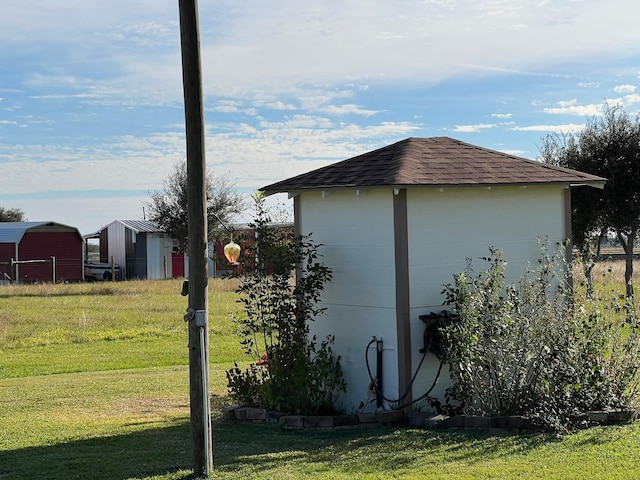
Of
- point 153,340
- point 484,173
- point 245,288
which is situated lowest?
point 153,340

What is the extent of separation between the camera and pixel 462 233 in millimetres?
9781

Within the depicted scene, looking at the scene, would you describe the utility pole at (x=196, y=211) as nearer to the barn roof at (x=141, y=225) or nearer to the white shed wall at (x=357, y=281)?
the white shed wall at (x=357, y=281)

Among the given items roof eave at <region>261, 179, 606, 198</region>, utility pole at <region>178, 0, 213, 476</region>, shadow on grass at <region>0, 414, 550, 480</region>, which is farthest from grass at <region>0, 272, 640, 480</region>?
roof eave at <region>261, 179, 606, 198</region>

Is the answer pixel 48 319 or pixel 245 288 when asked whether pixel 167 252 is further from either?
pixel 245 288

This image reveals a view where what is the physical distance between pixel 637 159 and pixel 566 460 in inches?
571

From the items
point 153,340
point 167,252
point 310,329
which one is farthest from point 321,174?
point 167,252

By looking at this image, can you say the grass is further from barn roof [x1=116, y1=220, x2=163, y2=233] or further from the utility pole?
barn roof [x1=116, y1=220, x2=163, y2=233]

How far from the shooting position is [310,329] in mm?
10336

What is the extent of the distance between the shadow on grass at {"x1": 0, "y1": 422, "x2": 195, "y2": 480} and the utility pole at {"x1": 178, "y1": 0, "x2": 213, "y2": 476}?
349 mm

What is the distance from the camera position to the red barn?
40.3 meters

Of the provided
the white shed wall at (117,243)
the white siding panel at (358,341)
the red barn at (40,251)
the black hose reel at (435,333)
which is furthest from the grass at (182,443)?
the white shed wall at (117,243)

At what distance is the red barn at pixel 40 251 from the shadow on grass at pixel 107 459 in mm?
32529

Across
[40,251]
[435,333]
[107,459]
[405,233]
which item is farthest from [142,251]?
[107,459]

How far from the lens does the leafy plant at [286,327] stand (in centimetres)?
941
